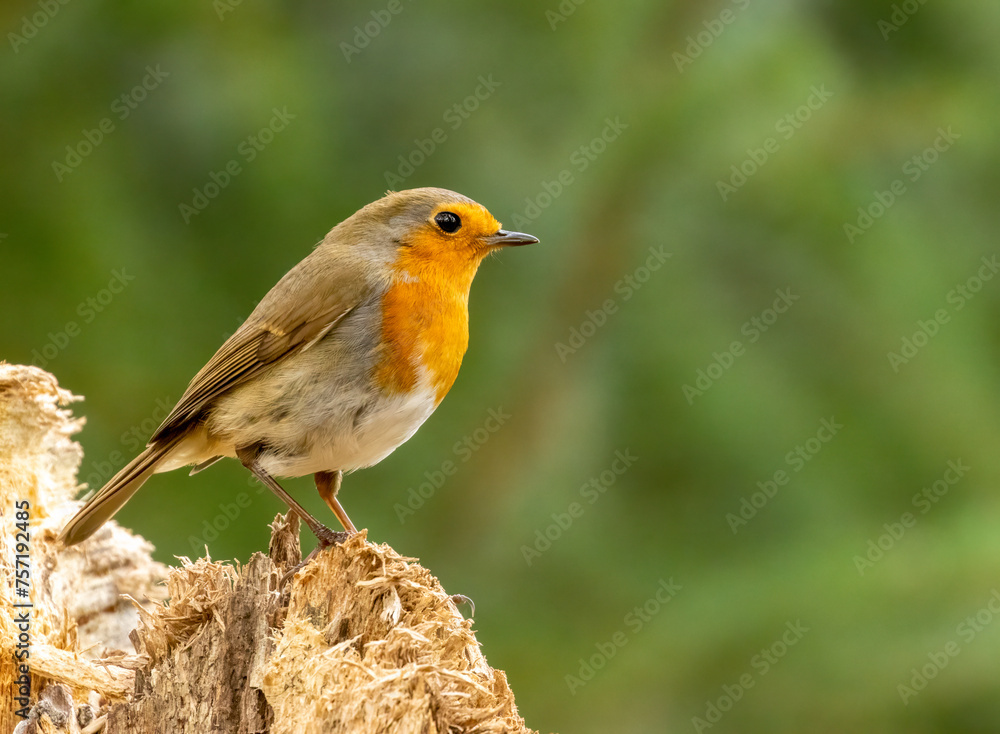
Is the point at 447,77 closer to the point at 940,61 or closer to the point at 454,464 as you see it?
the point at 454,464

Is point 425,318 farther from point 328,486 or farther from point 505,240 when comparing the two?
point 328,486

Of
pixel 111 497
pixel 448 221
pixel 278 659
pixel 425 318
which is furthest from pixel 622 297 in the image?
pixel 278 659

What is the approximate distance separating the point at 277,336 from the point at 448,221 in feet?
2.61

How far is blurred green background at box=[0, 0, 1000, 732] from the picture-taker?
5309 millimetres

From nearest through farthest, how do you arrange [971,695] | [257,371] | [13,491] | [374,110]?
[13,491]
[257,371]
[971,695]
[374,110]

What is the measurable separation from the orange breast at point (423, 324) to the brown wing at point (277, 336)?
0.17m

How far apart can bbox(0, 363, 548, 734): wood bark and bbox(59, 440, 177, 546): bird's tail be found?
233 millimetres

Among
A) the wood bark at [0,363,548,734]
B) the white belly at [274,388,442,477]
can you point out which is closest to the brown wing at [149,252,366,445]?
the white belly at [274,388,442,477]

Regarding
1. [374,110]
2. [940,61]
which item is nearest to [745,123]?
[940,61]

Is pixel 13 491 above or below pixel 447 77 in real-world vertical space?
below

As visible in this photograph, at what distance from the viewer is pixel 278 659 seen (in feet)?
8.96

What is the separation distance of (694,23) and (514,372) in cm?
216

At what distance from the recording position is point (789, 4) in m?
5.68

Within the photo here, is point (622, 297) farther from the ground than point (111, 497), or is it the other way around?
point (622, 297)
